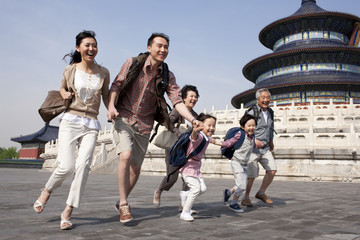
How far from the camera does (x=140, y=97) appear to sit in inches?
139

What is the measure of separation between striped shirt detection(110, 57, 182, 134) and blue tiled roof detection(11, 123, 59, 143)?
49.1 m

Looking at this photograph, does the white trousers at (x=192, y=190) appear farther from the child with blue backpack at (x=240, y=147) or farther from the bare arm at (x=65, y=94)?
the bare arm at (x=65, y=94)

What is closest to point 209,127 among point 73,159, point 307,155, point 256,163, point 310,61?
point 256,163

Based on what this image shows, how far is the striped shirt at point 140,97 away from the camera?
353 cm

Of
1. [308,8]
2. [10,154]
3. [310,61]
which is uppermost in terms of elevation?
[308,8]

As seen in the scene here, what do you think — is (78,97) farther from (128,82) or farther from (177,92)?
(177,92)

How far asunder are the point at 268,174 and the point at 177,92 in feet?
6.91

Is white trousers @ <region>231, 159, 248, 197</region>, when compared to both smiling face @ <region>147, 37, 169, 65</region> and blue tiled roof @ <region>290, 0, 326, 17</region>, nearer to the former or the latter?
smiling face @ <region>147, 37, 169, 65</region>

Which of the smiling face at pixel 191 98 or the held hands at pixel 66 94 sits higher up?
the smiling face at pixel 191 98

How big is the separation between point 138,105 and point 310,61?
103 ft

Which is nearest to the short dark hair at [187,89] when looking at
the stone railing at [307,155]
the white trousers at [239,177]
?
the white trousers at [239,177]

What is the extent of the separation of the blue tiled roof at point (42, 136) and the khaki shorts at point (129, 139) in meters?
49.1

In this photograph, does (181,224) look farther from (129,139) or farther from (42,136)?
(42,136)

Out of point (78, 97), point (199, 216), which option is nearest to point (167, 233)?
point (199, 216)
